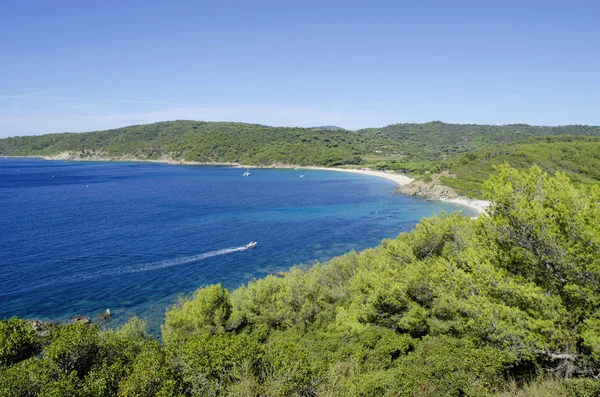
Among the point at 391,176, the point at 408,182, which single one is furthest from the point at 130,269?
the point at 391,176

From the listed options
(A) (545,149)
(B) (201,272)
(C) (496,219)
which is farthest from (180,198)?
(A) (545,149)

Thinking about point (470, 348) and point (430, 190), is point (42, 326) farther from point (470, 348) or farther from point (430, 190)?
point (430, 190)

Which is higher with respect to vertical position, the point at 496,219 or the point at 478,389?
the point at 496,219

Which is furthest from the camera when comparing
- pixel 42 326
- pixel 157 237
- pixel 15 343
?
pixel 157 237

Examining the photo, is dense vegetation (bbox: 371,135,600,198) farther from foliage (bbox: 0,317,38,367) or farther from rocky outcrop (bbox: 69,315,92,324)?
foliage (bbox: 0,317,38,367)

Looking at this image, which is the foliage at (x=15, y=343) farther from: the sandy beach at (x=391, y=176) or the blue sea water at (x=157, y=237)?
the sandy beach at (x=391, y=176)

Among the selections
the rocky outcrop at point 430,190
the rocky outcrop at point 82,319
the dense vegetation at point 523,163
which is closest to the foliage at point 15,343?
the rocky outcrop at point 82,319

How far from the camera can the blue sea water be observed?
44719 millimetres

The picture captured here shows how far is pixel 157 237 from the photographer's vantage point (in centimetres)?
6819

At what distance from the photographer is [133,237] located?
67.7 metres

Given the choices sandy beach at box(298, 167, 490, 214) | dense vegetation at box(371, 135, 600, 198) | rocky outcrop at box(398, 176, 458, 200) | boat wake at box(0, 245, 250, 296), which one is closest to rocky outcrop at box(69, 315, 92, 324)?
boat wake at box(0, 245, 250, 296)

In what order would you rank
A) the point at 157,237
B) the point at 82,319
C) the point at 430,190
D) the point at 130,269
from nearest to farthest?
the point at 82,319, the point at 130,269, the point at 157,237, the point at 430,190

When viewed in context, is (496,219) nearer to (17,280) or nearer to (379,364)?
(379,364)

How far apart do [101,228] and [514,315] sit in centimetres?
7523
